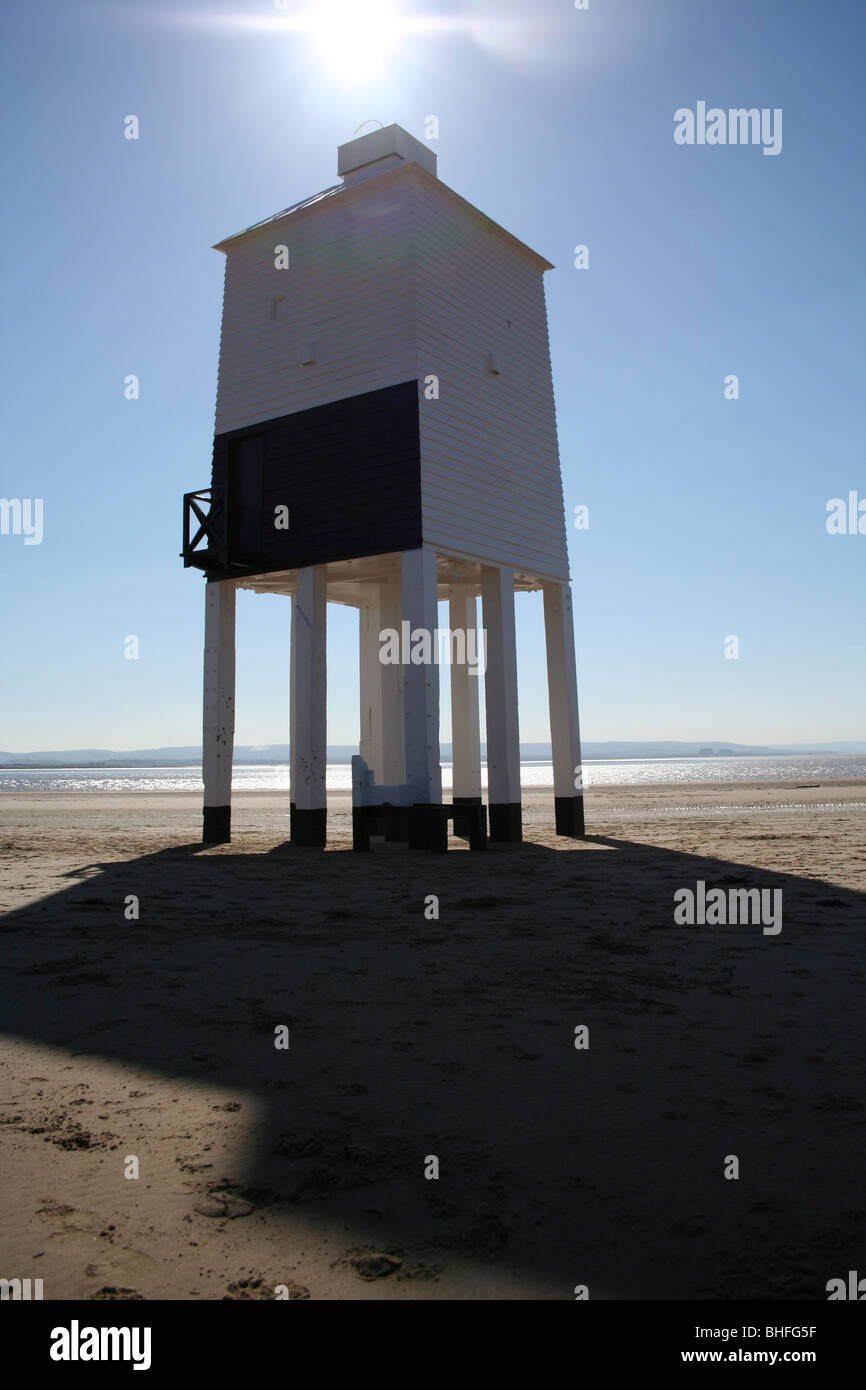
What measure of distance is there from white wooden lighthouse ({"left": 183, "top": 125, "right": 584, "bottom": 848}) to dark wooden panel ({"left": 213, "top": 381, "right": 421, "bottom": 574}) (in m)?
0.03

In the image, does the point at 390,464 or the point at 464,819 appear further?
the point at 464,819

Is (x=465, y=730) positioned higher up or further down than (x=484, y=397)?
further down

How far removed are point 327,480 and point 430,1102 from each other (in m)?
12.3

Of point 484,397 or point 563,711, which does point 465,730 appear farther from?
point 484,397

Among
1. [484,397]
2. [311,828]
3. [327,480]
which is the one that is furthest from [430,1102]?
[484,397]

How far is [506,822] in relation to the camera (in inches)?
594

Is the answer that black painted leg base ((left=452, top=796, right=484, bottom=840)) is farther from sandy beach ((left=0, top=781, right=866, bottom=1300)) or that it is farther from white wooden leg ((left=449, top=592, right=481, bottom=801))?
sandy beach ((left=0, top=781, right=866, bottom=1300))

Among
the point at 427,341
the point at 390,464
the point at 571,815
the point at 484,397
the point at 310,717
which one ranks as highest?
the point at 427,341

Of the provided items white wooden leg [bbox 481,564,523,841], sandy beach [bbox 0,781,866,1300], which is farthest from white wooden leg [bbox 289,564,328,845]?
sandy beach [bbox 0,781,866,1300]

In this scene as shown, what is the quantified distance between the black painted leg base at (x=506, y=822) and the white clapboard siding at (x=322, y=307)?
7108 millimetres

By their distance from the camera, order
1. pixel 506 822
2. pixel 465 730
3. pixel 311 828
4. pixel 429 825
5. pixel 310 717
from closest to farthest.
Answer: pixel 429 825
pixel 311 828
pixel 310 717
pixel 506 822
pixel 465 730

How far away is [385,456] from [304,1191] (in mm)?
12153
